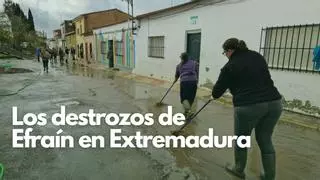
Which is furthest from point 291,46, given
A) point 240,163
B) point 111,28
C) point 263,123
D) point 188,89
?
point 111,28

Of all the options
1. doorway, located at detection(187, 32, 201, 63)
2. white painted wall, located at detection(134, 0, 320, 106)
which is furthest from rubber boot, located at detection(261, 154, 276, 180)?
doorway, located at detection(187, 32, 201, 63)

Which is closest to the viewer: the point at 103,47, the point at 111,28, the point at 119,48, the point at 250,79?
the point at 250,79

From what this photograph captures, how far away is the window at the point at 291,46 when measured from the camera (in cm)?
616

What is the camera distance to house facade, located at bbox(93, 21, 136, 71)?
55.3 ft

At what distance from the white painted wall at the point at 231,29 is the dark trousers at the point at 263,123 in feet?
11.9

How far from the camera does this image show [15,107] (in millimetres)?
7355

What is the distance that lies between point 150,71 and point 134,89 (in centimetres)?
304

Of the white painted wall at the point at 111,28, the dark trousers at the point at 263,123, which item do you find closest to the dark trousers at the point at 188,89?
the dark trousers at the point at 263,123

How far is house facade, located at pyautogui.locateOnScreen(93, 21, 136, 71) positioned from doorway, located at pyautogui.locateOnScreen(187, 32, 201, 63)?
6059 millimetres

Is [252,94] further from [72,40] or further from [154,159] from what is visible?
[72,40]

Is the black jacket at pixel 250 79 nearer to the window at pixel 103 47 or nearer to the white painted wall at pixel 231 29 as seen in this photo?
the white painted wall at pixel 231 29

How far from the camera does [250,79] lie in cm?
305

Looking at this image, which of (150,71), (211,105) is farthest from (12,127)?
(150,71)

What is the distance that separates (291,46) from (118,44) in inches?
555
